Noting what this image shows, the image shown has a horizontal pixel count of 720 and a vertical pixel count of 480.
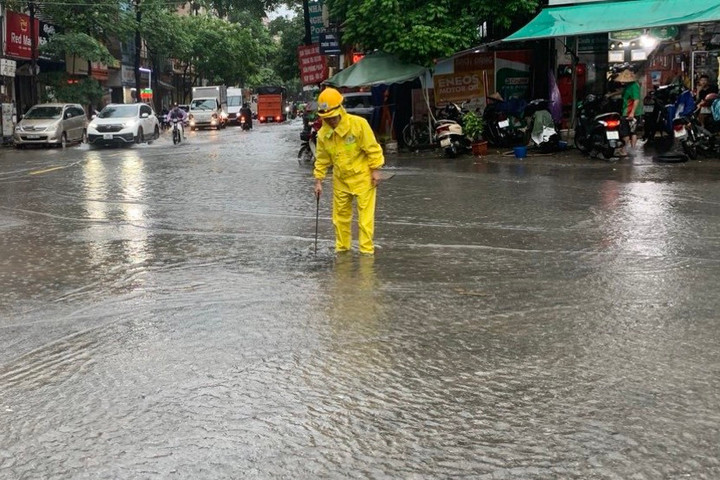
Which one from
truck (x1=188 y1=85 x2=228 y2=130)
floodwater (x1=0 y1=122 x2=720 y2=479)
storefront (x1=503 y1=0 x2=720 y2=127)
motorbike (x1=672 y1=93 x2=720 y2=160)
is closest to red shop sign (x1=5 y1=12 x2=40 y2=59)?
truck (x1=188 y1=85 x2=228 y2=130)

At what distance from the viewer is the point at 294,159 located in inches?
779

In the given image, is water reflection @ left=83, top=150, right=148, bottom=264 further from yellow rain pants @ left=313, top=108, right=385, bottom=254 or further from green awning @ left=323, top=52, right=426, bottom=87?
green awning @ left=323, top=52, right=426, bottom=87

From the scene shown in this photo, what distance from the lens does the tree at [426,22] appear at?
60.5ft

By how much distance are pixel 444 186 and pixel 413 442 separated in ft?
32.5

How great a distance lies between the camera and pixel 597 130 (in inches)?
639

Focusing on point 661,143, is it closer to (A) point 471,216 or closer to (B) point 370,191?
(A) point 471,216

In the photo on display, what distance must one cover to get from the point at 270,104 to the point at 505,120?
148ft

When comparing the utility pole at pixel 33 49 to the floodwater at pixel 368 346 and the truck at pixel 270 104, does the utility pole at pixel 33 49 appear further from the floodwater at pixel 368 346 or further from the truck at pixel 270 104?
the truck at pixel 270 104

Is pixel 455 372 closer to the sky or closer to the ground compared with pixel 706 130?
closer to the ground

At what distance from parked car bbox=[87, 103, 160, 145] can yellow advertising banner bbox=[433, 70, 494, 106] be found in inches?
468

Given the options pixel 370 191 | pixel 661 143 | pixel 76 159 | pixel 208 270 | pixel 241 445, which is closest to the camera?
pixel 241 445

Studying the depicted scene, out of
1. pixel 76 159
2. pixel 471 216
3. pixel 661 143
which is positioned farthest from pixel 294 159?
pixel 471 216

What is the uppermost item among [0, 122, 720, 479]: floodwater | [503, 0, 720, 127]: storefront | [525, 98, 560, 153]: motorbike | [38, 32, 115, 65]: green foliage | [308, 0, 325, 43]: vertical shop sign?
[308, 0, 325, 43]: vertical shop sign

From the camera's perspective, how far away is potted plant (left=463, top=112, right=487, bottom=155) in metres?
18.2
